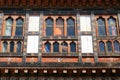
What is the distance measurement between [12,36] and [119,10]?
5.05m

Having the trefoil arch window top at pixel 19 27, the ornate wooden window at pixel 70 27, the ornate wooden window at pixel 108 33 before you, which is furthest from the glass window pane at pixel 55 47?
the ornate wooden window at pixel 108 33

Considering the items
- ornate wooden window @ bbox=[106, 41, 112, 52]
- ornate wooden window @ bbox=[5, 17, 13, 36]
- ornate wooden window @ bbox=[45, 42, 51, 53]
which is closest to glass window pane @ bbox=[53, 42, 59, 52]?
ornate wooden window @ bbox=[45, 42, 51, 53]

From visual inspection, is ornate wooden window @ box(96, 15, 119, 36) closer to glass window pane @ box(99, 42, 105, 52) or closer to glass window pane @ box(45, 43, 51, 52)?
glass window pane @ box(99, 42, 105, 52)

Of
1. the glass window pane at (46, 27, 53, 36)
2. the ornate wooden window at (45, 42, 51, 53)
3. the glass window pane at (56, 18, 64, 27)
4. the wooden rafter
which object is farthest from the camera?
the wooden rafter

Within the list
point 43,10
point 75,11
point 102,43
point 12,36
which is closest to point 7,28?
point 12,36

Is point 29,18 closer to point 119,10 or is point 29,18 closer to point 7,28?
point 7,28

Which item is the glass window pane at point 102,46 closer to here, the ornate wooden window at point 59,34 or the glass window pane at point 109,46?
the glass window pane at point 109,46

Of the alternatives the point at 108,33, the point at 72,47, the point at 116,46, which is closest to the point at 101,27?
the point at 108,33

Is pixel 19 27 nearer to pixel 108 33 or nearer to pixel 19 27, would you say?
pixel 19 27

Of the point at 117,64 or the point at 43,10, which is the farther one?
the point at 43,10

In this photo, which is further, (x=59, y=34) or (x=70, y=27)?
(x=70, y=27)

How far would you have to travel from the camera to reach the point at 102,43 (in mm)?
14852

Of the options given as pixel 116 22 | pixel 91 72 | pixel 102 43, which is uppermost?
pixel 116 22

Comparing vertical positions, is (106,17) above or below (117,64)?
above
